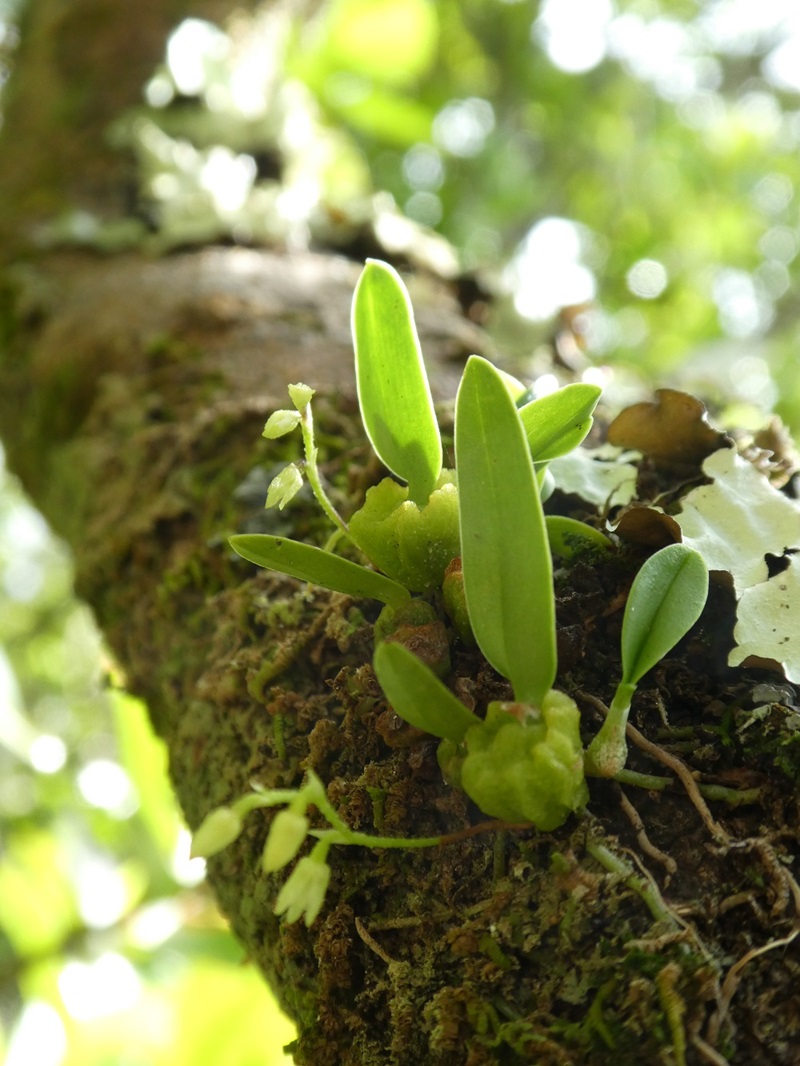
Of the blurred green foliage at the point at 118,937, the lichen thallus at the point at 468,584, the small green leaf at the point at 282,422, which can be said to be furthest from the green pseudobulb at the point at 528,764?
the blurred green foliage at the point at 118,937

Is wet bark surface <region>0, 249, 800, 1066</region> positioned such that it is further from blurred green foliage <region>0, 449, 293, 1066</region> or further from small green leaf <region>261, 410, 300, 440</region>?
blurred green foliage <region>0, 449, 293, 1066</region>

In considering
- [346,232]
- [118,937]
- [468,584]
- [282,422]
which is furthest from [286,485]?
[118,937]

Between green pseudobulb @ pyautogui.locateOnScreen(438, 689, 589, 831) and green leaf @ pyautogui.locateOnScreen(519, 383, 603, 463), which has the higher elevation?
green leaf @ pyautogui.locateOnScreen(519, 383, 603, 463)

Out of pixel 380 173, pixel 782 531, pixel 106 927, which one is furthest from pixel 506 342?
pixel 380 173

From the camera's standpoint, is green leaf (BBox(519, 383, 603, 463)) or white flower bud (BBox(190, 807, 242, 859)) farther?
green leaf (BBox(519, 383, 603, 463))

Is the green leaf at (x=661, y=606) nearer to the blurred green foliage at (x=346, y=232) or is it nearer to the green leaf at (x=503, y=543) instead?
the green leaf at (x=503, y=543)

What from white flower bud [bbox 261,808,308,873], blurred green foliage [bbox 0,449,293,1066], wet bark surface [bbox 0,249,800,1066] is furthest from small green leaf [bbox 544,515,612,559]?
blurred green foliage [bbox 0,449,293,1066]
